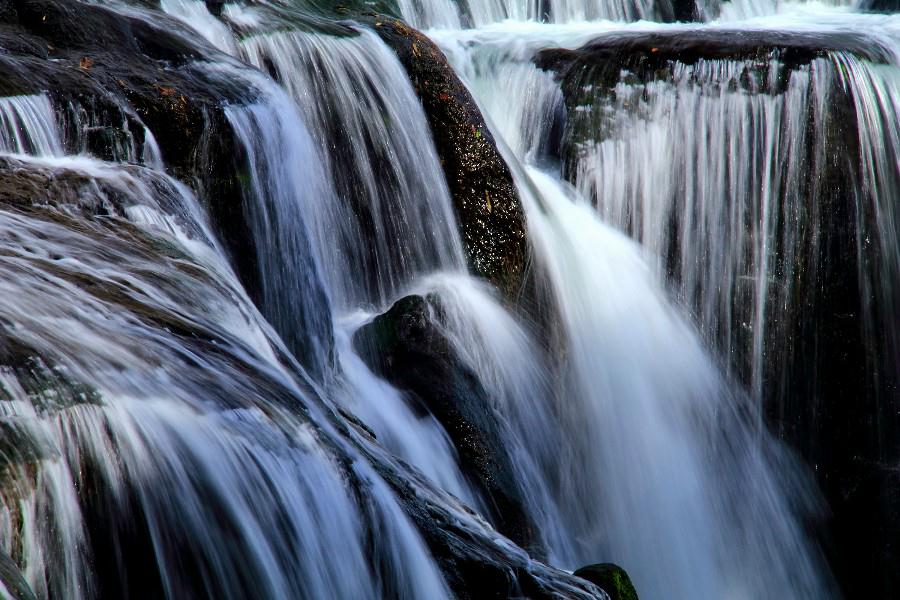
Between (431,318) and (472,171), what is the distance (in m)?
1.49

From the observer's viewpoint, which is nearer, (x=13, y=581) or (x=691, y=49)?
(x=13, y=581)

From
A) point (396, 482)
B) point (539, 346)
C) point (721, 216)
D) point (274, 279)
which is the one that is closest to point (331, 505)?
point (396, 482)

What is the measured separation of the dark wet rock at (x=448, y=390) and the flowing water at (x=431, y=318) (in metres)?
0.08

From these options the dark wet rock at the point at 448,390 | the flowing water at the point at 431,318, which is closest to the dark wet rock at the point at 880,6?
the flowing water at the point at 431,318

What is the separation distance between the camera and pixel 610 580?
184 inches

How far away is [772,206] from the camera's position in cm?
799

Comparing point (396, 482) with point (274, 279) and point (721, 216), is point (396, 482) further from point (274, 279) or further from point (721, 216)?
point (721, 216)

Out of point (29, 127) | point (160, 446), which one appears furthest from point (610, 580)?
point (29, 127)

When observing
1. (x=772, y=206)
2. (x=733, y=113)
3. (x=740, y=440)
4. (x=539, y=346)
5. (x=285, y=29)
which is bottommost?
(x=740, y=440)

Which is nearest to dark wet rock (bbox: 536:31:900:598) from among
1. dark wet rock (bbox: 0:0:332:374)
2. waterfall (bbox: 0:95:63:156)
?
dark wet rock (bbox: 0:0:332:374)

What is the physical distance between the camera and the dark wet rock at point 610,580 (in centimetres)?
463

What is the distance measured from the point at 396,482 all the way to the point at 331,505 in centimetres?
39

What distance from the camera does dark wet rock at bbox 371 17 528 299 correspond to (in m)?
7.21

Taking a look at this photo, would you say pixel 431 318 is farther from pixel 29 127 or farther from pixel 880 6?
pixel 880 6
